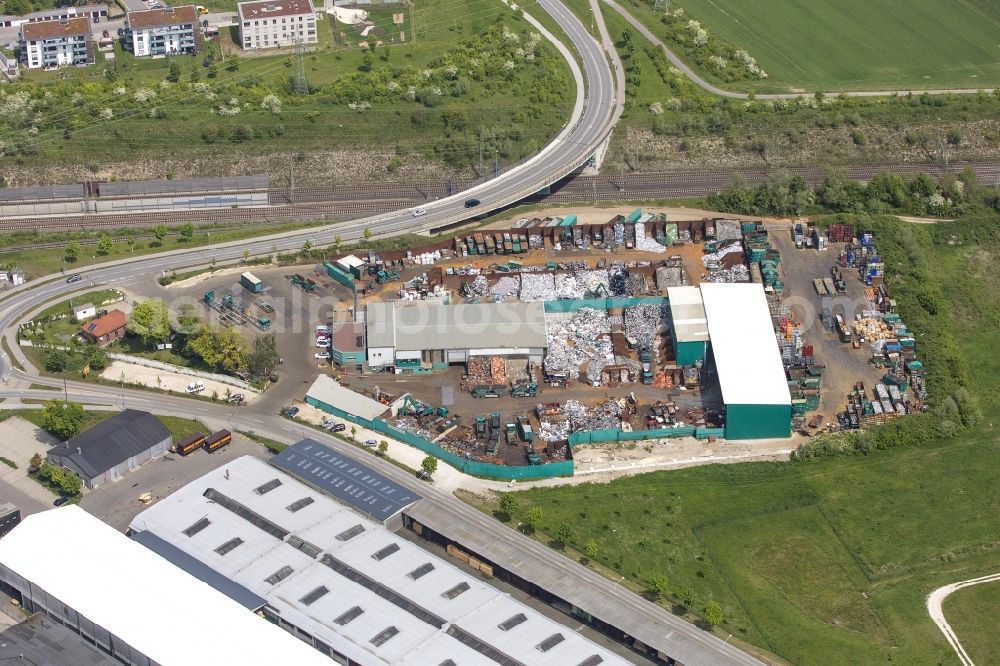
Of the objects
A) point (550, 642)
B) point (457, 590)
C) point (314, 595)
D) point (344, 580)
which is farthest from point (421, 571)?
point (550, 642)

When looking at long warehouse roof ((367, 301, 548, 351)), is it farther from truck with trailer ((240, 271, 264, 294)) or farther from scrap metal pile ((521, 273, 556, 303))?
truck with trailer ((240, 271, 264, 294))

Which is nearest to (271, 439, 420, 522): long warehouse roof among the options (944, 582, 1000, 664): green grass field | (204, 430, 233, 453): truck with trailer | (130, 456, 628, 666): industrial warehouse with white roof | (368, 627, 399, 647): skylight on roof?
(130, 456, 628, 666): industrial warehouse with white roof

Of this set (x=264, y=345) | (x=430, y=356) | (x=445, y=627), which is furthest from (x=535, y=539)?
(x=264, y=345)

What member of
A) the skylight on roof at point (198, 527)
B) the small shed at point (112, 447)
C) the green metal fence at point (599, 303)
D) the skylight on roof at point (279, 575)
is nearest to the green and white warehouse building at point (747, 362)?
the green metal fence at point (599, 303)

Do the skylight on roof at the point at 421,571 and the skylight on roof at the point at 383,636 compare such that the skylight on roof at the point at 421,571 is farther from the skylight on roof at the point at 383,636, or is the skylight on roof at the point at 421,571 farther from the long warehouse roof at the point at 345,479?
the long warehouse roof at the point at 345,479

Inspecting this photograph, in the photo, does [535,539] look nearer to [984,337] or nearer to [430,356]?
[430,356]

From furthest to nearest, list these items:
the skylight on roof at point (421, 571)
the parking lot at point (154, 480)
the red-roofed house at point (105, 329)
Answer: the red-roofed house at point (105, 329), the parking lot at point (154, 480), the skylight on roof at point (421, 571)
